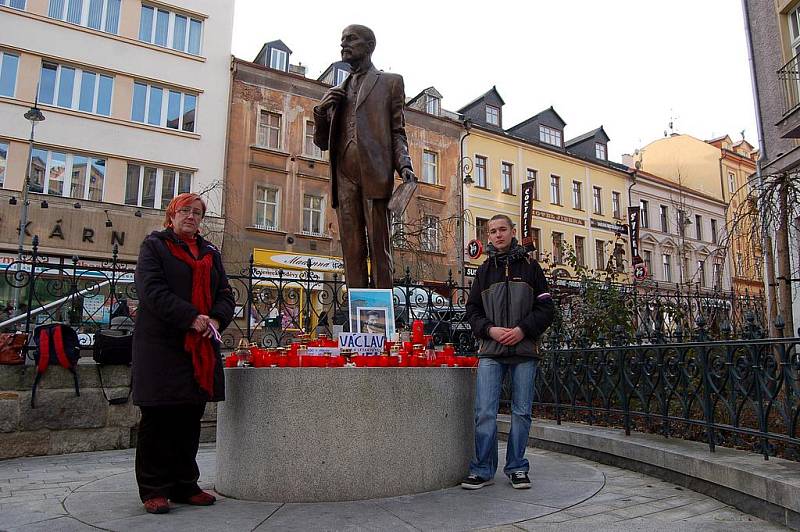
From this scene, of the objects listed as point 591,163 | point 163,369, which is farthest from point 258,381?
point 591,163

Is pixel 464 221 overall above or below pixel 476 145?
A: below

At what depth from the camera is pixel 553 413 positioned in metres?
7.10

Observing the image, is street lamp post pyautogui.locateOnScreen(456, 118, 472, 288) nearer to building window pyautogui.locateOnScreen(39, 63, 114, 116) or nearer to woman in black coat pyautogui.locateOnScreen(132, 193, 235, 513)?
building window pyautogui.locateOnScreen(39, 63, 114, 116)

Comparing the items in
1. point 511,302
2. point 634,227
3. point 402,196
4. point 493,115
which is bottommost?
point 511,302

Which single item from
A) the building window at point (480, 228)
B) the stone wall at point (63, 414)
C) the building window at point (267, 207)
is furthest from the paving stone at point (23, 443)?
the building window at point (480, 228)

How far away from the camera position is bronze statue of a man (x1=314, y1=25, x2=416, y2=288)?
5.18 metres

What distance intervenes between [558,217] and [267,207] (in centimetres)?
1792

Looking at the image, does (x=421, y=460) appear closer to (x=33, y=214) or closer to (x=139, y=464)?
(x=139, y=464)

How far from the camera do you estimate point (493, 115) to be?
34.1 metres

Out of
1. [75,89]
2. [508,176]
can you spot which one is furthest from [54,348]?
[508,176]

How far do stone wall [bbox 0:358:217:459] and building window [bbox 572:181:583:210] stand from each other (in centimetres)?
3239

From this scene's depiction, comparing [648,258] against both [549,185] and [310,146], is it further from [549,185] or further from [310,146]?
[310,146]

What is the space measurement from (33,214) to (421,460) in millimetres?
20667

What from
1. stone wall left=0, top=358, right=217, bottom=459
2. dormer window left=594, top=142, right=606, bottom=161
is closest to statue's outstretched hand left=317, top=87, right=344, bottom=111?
stone wall left=0, top=358, right=217, bottom=459
